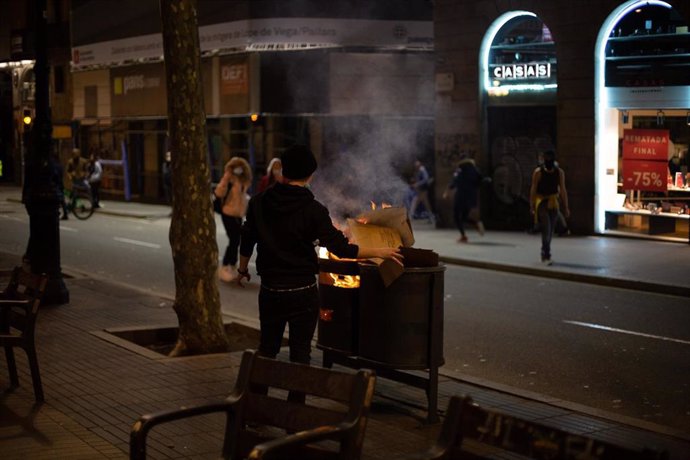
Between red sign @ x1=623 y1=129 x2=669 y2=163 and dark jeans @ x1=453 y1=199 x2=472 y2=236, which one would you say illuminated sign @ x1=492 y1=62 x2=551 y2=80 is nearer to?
red sign @ x1=623 y1=129 x2=669 y2=163

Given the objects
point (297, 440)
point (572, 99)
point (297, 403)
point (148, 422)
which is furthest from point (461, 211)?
point (297, 440)

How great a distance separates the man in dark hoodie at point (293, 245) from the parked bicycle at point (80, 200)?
2299cm

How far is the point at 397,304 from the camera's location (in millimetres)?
7566

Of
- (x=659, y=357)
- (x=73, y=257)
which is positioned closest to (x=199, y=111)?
(x=659, y=357)

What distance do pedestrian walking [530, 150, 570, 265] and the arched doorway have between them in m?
5.24

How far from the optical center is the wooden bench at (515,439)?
11.8ft

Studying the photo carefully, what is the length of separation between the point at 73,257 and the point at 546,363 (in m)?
11.7

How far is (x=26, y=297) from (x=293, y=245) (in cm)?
273

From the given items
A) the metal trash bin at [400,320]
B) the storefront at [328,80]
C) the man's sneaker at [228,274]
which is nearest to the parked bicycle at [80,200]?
the storefront at [328,80]

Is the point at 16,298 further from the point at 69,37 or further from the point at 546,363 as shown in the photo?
the point at 69,37

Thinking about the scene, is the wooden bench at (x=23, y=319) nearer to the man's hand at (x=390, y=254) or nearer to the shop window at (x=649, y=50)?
the man's hand at (x=390, y=254)

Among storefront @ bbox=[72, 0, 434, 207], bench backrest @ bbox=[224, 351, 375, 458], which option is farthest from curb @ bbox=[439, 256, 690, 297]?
bench backrest @ bbox=[224, 351, 375, 458]

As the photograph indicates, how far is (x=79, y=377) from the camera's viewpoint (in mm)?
8852

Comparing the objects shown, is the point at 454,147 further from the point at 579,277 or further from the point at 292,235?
the point at 292,235
